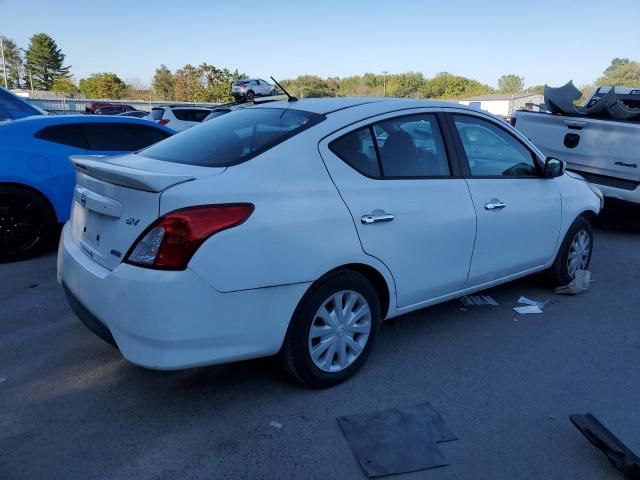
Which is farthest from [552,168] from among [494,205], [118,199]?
[118,199]

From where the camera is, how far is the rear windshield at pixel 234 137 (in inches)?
114

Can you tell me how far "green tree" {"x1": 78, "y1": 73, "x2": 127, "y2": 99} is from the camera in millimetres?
61406

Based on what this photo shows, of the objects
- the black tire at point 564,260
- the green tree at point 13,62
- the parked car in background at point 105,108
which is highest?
the green tree at point 13,62

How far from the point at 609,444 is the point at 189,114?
1591 centimetres

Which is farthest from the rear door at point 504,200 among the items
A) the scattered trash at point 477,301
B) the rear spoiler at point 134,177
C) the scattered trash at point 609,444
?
the rear spoiler at point 134,177

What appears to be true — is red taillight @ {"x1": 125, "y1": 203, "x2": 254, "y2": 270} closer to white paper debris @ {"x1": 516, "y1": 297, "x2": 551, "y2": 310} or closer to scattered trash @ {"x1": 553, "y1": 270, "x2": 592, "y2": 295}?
white paper debris @ {"x1": 516, "y1": 297, "x2": 551, "y2": 310}

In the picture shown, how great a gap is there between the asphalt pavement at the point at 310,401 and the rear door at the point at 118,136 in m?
2.28

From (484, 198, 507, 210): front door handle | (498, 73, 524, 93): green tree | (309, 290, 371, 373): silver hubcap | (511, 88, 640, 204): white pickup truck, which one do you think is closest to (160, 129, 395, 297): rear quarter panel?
(309, 290, 371, 373): silver hubcap

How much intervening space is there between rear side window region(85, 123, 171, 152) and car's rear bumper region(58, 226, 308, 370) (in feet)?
12.2

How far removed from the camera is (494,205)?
3.76 m

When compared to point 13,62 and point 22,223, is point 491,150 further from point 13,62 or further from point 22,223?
point 13,62

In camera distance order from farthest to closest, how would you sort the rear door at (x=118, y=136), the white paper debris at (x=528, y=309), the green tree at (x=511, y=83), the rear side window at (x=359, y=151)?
the green tree at (x=511, y=83)
the rear door at (x=118, y=136)
the white paper debris at (x=528, y=309)
the rear side window at (x=359, y=151)

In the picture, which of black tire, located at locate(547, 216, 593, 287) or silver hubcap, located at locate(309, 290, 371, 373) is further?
black tire, located at locate(547, 216, 593, 287)

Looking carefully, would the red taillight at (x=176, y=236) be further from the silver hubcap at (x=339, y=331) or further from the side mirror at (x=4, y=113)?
the side mirror at (x=4, y=113)
